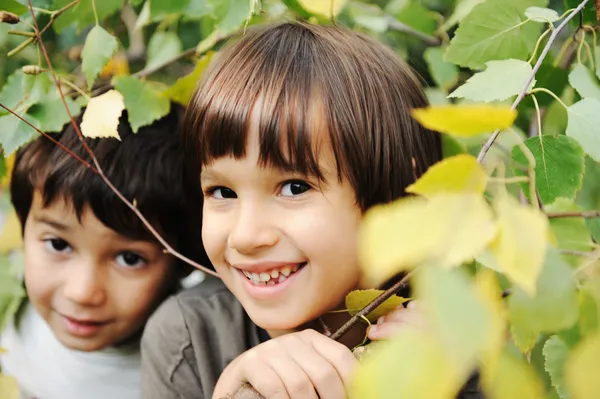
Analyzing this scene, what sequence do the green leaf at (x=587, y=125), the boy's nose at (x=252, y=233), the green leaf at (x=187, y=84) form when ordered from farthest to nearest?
1. the green leaf at (x=187, y=84)
2. the boy's nose at (x=252, y=233)
3. the green leaf at (x=587, y=125)

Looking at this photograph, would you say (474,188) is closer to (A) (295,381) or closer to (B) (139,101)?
(A) (295,381)

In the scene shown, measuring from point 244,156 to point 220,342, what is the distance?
0.35m

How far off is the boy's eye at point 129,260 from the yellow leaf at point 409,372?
0.78 m

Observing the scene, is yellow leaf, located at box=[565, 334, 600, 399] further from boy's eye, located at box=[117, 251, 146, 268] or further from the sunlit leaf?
boy's eye, located at box=[117, 251, 146, 268]

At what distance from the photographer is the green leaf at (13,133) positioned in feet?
2.66

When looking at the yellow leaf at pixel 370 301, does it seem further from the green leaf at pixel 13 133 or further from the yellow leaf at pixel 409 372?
the green leaf at pixel 13 133

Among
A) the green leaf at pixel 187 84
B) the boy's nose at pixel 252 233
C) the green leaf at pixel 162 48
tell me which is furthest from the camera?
the green leaf at pixel 162 48

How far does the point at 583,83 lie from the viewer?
68cm

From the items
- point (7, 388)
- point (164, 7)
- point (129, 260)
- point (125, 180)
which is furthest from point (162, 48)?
point (7, 388)

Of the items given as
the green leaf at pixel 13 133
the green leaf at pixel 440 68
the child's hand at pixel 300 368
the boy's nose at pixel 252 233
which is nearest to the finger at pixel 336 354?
the child's hand at pixel 300 368

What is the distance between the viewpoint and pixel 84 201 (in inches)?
38.9

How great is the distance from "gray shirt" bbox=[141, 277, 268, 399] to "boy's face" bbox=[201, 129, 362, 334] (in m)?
0.19

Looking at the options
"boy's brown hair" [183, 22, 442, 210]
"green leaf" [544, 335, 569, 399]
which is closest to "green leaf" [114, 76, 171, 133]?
"boy's brown hair" [183, 22, 442, 210]

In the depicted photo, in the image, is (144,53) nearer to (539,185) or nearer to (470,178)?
Answer: (539,185)
